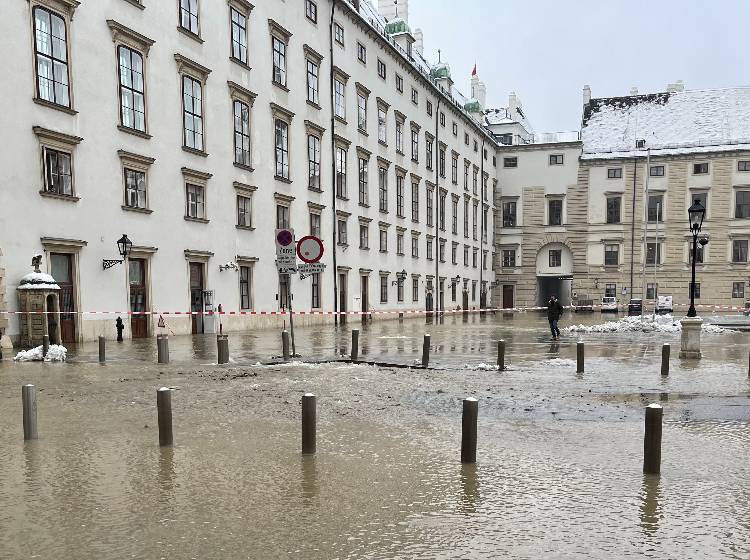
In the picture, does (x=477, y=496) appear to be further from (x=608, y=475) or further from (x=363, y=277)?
(x=363, y=277)

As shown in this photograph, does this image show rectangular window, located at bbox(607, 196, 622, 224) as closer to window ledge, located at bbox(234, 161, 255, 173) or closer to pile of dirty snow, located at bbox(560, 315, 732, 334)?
pile of dirty snow, located at bbox(560, 315, 732, 334)

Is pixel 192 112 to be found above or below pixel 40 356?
above

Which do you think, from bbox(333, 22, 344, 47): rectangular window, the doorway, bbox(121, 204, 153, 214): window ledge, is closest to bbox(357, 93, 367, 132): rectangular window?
bbox(333, 22, 344, 47): rectangular window

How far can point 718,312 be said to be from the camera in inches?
1925

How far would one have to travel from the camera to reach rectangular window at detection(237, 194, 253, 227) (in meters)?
26.0

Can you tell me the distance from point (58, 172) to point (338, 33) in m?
19.9

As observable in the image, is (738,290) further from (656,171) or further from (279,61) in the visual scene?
(279,61)

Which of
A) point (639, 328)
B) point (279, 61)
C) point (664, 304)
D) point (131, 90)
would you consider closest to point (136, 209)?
point (131, 90)

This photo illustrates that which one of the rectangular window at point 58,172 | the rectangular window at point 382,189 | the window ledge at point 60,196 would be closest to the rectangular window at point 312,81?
the rectangular window at point 382,189

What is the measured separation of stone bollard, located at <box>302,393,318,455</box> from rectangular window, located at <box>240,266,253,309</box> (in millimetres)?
20536

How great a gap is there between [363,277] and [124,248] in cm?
1823

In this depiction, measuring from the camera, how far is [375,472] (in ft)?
18.1

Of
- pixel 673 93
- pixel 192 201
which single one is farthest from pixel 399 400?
pixel 673 93

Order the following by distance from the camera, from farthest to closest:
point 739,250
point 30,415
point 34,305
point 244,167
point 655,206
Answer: point 655,206 < point 739,250 < point 244,167 < point 34,305 < point 30,415
